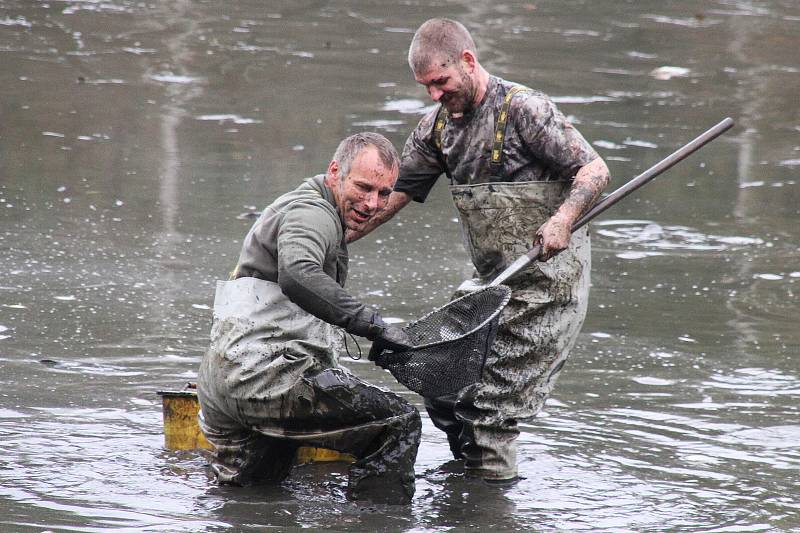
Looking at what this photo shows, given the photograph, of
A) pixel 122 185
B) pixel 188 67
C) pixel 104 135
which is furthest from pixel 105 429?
pixel 188 67

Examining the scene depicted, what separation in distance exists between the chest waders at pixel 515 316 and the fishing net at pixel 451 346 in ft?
1.22

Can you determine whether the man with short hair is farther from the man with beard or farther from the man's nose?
the man with beard

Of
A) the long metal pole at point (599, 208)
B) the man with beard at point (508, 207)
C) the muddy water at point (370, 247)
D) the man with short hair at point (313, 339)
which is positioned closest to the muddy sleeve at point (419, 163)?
the man with beard at point (508, 207)

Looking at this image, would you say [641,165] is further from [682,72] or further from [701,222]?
[682,72]

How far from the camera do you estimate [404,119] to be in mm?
11531

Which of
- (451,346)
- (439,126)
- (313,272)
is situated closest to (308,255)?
(313,272)

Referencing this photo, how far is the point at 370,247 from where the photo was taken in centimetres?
839

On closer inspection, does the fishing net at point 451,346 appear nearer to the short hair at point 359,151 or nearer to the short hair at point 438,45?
the short hair at point 359,151

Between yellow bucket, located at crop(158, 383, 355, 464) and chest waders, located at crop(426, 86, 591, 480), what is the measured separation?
56 centimetres

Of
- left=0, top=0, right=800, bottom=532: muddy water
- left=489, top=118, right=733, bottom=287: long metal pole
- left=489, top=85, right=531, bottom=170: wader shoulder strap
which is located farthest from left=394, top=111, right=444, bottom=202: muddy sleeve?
Result: left=0, top=0, right=800, bottom=532: muddy water

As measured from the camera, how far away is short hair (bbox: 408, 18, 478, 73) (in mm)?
4766

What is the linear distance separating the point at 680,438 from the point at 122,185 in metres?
5.27

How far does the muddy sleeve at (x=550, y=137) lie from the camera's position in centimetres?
483

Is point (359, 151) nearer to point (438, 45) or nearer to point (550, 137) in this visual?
point (438, 45)
